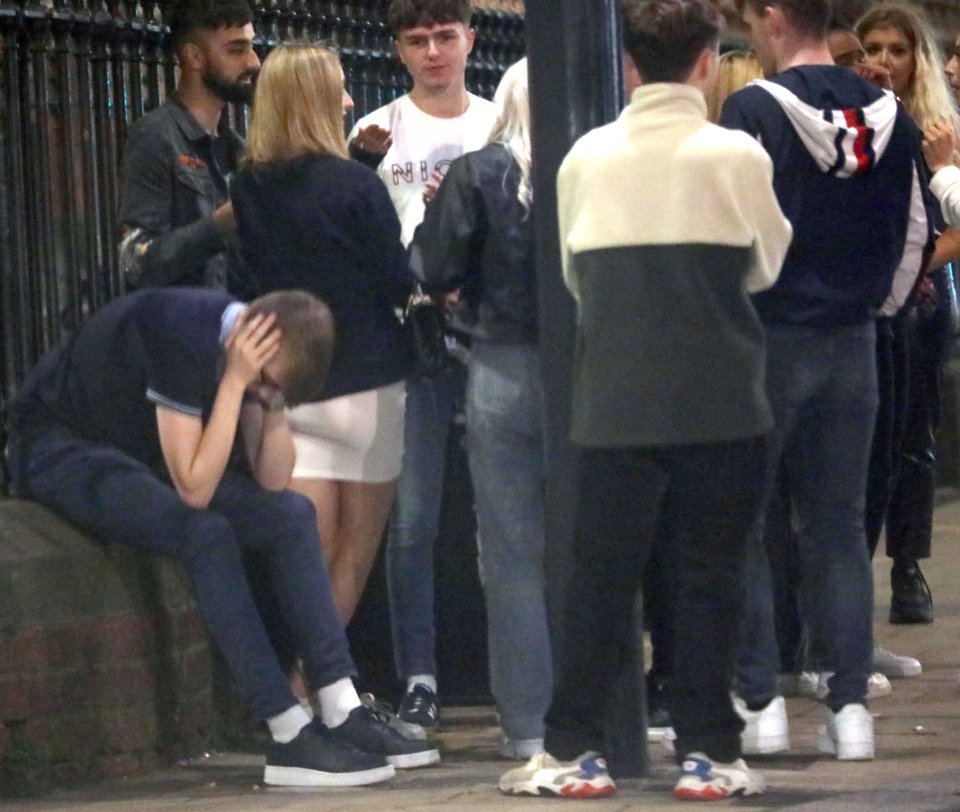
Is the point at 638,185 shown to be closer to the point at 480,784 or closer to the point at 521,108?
the point at 521,108

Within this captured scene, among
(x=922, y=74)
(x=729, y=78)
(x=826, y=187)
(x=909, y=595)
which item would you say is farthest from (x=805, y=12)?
(x=909, y=595)

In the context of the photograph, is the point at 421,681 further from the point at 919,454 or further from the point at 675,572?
the point at 919,454

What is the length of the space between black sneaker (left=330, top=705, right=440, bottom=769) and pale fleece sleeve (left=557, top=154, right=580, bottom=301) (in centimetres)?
131

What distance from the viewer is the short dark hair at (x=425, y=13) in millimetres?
6645

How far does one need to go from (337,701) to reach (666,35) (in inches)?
72.3

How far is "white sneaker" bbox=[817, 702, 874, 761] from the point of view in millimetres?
5672

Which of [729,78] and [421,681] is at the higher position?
[729,78]

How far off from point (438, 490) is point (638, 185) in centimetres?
162

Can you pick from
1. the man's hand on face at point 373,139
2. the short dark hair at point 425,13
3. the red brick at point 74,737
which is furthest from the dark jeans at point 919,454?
the red brick at point 74,737

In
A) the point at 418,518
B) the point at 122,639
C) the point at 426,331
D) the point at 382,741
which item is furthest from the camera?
the point at 418,518

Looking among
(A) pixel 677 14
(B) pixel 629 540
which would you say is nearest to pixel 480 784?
(B) pixel 629 540

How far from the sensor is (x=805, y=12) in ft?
19.1

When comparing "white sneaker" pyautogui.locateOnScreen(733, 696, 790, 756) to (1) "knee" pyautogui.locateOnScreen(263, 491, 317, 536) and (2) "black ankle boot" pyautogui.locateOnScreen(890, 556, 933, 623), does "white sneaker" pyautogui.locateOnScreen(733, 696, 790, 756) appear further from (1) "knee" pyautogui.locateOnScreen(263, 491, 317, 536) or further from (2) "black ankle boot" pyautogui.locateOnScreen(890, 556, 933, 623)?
(2) "black ankle boot" pyautogui.locateOnScreen(890, 556, 933, 623)

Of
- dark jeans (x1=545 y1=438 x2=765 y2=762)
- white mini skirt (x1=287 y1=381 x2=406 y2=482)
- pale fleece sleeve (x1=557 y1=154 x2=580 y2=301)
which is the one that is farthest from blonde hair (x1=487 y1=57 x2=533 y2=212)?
dark jeans (x1=545 y1=438 x2=765 y2=762)
